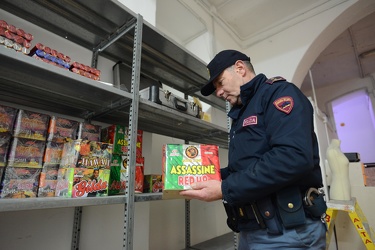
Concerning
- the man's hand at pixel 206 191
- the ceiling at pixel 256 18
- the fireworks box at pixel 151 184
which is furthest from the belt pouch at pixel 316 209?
the ceiling at pixel 256 18

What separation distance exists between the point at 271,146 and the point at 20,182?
3.20ft

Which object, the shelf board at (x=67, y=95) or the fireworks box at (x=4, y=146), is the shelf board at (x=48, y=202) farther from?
the shelf board at (x=67, y=95)

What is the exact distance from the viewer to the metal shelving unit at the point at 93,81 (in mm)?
866

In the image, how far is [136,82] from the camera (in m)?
1.11

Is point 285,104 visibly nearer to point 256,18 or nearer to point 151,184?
point 151,184

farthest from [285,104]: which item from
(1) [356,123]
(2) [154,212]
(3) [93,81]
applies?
(1) [356,123]

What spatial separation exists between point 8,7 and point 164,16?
4.73 feet

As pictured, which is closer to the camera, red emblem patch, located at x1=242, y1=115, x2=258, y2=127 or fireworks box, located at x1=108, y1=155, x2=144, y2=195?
red emblem patch, located at x1=242, y1=115, x2=258, y2=127

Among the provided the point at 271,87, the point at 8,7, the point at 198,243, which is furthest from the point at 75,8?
the point at 198,243

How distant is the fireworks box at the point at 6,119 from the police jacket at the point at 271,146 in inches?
33.9

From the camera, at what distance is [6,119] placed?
33.4 inches

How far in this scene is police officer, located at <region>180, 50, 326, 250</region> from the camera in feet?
2.44

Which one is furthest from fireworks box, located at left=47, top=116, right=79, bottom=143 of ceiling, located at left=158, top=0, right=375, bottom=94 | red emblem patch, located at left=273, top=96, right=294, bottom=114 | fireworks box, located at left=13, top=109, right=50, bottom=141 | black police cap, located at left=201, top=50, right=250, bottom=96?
ceiling, located at left=158, top=0, right=375, bottom=94

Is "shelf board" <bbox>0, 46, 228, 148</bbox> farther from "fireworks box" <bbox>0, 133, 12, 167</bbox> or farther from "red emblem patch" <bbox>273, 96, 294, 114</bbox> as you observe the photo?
"red emblem patch" <bbox>273, 96, 294, 114</bbox>
